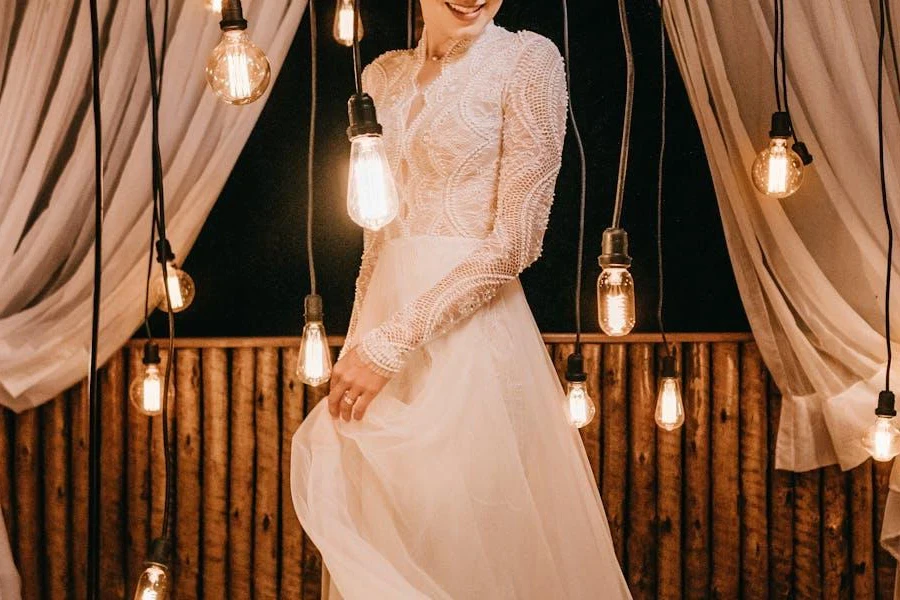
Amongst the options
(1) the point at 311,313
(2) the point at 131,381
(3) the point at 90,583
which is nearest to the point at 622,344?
(1) the point at 311,313

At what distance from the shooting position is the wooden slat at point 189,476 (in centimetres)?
275

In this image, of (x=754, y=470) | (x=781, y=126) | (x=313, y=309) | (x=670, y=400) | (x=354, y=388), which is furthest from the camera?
(x=754, y=470)

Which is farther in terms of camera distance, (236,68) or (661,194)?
(661,194)

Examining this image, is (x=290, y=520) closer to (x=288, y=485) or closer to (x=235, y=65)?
(x=288, y=485)

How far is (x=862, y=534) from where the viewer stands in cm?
255

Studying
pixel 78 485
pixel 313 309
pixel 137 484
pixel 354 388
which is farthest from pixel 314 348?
pixel 78 485

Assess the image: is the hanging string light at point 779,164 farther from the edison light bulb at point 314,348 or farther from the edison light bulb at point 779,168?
the edison light bulb at point 314,348

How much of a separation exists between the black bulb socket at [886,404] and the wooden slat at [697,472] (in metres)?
0.58

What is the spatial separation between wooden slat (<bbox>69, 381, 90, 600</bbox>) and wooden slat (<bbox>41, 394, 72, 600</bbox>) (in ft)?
0.08

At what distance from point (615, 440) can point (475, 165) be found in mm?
1285

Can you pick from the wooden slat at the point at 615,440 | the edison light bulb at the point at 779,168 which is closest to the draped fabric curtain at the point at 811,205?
the edison light bulb at the point at 779,168

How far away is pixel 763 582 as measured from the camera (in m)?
2.62

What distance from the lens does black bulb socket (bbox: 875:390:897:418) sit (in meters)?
2.09

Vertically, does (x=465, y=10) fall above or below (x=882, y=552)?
above
